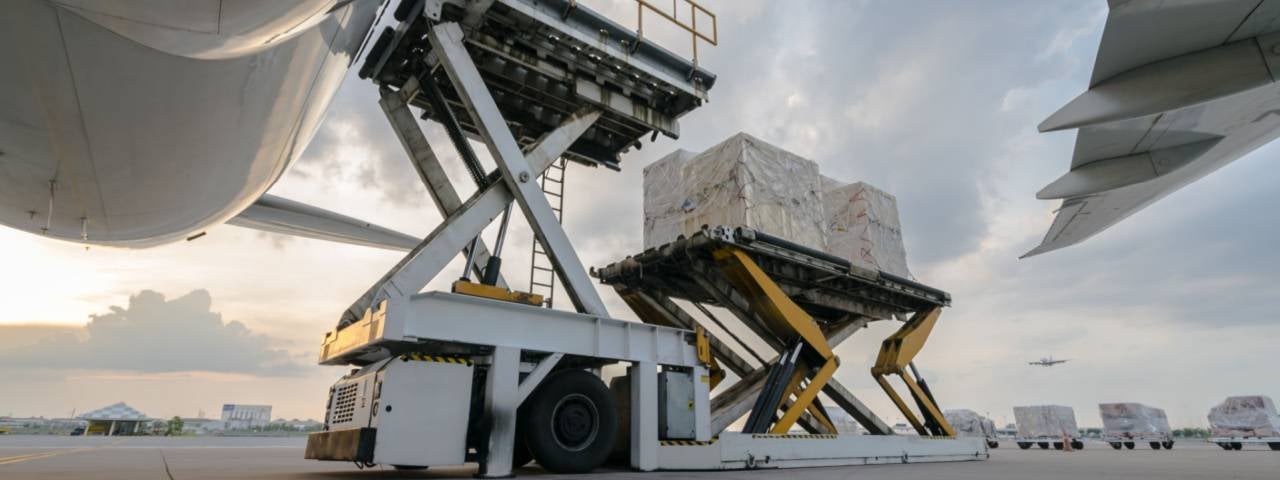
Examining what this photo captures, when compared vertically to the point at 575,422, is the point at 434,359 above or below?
above

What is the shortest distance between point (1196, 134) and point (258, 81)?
6.52 metres

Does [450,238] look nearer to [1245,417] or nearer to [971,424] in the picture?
[971,424]

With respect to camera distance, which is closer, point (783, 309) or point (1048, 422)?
point (783, 309)

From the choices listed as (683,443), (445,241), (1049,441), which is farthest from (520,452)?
(1049,441)

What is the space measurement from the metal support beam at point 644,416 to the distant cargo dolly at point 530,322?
0.02 meters

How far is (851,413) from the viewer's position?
12.5 m

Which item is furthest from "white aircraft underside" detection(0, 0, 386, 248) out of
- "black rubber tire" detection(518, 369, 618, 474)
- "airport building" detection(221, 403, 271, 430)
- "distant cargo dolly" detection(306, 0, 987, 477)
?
"airport building" detection(221, 403, 271, 430)

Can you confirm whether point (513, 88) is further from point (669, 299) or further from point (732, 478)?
point (732, 478)

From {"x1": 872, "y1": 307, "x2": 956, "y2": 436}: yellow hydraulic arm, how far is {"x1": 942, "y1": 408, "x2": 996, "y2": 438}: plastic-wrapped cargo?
670 inches

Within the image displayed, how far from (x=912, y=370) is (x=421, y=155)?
38.0 feet

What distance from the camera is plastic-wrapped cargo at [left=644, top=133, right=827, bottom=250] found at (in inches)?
420

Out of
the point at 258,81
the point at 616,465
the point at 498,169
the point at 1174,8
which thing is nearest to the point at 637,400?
the point at 616,465

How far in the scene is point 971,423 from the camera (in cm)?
2841

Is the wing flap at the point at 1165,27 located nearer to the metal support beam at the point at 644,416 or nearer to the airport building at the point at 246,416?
the metal support beam at the point at 644,416
